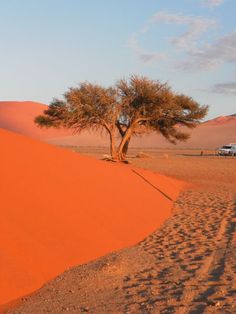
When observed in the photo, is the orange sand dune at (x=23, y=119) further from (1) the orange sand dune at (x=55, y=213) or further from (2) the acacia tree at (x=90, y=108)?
(1) the orange sand dune at (x=55, y=213)

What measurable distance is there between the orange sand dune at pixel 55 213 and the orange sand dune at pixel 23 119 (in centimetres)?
11585

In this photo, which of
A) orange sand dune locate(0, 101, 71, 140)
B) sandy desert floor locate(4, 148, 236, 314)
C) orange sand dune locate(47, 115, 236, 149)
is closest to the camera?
sandy desert floor locate(4, 148, 236, 314)

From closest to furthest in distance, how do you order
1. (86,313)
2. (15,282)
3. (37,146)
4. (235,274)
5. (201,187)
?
1. (86,313)
2. (15,282)
3. (235,274)
4. (37,146)
5. (201,187)

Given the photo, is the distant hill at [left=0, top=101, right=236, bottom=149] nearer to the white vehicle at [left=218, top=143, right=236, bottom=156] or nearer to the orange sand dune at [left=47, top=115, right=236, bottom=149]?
the orange sand dune at [left=47, top=115, right=236, bottom=149]

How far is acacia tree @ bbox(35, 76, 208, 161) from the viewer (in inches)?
1303

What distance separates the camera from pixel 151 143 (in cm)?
10800

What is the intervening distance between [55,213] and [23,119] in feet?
487

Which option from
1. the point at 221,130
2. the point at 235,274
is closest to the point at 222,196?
the point at 235,274

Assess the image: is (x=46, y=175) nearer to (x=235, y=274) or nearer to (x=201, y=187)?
(x=235, y=274)

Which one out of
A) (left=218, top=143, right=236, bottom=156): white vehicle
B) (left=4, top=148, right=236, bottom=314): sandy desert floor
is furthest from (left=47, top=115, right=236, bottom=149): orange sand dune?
(left=4, top=148, right=236, bottom=314): sandy desert floor

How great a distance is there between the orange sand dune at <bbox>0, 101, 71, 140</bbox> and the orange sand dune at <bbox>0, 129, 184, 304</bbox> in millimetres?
115850

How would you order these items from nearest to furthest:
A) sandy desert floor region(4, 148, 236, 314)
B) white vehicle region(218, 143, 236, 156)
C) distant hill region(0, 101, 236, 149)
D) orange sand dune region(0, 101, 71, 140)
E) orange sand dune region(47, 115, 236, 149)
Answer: sandy desert floor region(4, 148, 236, 314) → white vehicle region(218, 143, 236, 156) → orange sand dune region(47, 115, 236, 149) → distant hill region(0, 101, 236, 149) → orange sand dune region(0, 101, 71, 140)

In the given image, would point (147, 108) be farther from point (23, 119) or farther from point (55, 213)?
point (23, 119)

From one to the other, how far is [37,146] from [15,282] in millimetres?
7060
